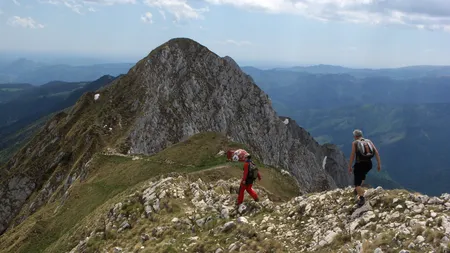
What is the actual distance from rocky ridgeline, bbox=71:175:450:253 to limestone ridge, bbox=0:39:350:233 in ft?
100

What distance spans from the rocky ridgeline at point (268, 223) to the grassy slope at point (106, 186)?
18.7 ft

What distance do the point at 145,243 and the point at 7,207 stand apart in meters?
71.6

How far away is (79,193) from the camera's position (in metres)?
41.5

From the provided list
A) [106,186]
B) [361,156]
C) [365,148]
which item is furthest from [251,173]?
[106,186]

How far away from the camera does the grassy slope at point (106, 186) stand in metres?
33.4

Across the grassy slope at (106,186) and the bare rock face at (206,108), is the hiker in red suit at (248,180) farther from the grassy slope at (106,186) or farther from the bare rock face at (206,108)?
the bare rock face at (206,108)

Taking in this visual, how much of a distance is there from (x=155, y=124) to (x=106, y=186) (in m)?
47.3

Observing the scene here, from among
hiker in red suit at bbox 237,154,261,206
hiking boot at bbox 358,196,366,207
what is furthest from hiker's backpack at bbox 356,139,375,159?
hiker in red suit at bbox 237,154,261,206

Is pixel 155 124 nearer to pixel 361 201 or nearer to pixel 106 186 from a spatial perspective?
pixel 106 186

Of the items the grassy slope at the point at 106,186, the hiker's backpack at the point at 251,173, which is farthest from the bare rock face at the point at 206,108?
the hiker's backpack at the point at 251,173

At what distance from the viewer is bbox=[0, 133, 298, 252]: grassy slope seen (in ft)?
109

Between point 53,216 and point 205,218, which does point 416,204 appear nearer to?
point 205,218

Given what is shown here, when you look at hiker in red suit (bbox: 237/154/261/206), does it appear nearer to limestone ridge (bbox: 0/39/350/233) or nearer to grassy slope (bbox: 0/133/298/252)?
grassy slope (bbox: 0/133/298/252)

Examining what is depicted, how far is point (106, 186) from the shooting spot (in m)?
41.0
